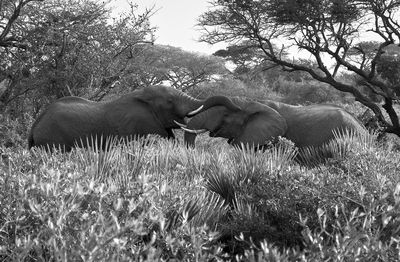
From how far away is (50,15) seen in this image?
1556 centimetres

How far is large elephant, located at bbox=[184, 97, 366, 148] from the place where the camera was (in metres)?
9.14

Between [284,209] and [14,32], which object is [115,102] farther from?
[14,32]

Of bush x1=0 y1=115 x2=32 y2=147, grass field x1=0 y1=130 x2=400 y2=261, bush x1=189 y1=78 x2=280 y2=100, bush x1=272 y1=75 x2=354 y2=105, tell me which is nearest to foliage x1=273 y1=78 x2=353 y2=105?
bush x1=272 y1=75 x2=354 y2=105

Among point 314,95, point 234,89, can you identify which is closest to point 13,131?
point 234,89

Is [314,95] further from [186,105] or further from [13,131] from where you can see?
[186,105]

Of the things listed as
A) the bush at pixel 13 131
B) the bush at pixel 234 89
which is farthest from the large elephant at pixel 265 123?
the bush at pixel 234 89

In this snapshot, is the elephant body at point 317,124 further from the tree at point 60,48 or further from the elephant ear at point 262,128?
the tree at point 60,48

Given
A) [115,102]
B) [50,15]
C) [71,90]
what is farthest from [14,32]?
[115,102]

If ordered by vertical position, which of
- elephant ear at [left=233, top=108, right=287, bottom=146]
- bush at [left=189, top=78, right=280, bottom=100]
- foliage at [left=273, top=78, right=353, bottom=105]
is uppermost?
elephant ear at [left=233, top=108, right=287, bottom=146]

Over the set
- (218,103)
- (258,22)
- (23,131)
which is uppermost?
(258,22)

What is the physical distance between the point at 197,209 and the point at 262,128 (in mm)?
4683

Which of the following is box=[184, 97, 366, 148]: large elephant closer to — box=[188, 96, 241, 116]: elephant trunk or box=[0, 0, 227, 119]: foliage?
box=[188, 96, 241, 116]: elephant trunk

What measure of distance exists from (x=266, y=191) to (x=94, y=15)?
12.1 metres

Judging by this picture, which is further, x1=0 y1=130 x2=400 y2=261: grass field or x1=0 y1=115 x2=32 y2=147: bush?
x1=0 y1=115 x2=32 y2=147: bush
